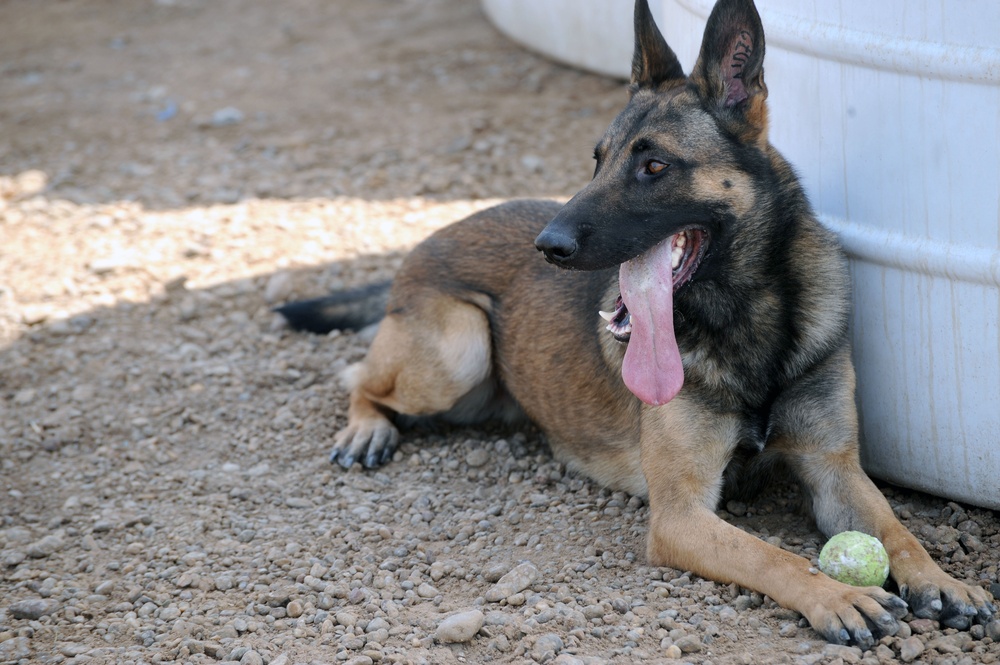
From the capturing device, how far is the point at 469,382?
194 inches

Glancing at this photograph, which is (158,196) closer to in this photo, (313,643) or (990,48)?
(313,643)

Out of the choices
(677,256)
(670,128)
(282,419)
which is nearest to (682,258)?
(677,256)

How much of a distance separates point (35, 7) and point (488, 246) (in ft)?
31.2

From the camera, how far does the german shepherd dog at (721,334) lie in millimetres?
3461

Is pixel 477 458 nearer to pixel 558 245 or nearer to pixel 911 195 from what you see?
pixel 558 245

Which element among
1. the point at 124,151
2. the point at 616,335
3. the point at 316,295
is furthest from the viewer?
the point at 124,151

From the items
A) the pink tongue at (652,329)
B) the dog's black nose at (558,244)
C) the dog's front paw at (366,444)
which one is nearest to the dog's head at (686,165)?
the dog's black nose at (558,244)

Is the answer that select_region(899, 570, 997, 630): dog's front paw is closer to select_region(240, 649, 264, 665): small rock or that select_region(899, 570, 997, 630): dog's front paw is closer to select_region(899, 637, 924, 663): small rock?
select_region(899, 637, 924, 663): small rock

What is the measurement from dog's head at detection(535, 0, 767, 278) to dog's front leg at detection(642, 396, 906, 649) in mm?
599

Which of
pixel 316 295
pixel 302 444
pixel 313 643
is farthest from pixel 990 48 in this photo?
pixel 316 295

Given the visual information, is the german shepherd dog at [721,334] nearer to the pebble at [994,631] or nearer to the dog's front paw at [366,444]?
the pebble at [994,631]

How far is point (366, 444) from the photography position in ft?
16.0

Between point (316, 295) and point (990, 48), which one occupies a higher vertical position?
point (990, 48)

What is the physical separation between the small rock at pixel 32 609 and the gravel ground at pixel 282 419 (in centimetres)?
1
